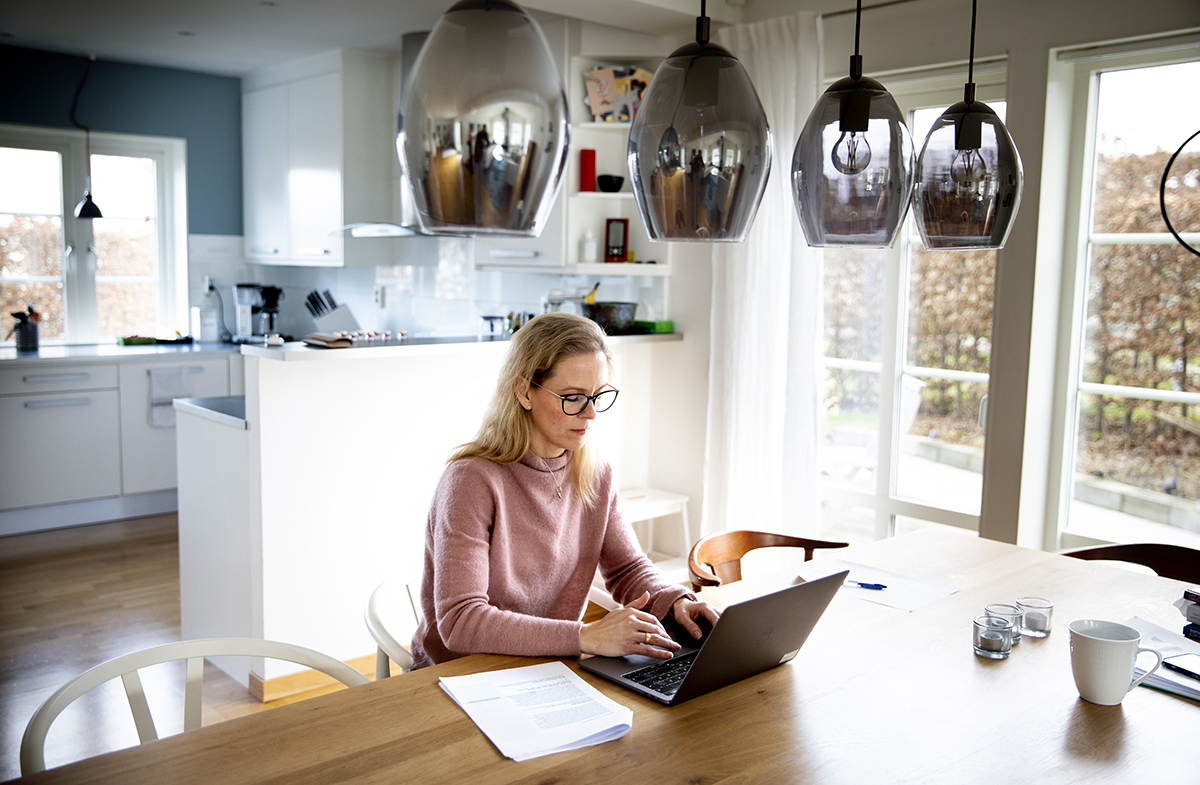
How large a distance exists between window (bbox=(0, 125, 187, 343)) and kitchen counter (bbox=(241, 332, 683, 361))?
9.64 feet

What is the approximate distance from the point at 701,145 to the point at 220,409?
2.54 metres

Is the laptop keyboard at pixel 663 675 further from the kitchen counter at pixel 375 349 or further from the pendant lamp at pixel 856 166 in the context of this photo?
the kitchen counter at pixel 375 349

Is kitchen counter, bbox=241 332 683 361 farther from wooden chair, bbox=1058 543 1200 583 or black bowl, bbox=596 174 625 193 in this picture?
Answer: wooden chair, bbox=1058 543 1200 583

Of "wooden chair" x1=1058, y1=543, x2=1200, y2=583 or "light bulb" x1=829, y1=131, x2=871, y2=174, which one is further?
"wooden chair" x1=1058, y1=543, x2=1200, y2=583

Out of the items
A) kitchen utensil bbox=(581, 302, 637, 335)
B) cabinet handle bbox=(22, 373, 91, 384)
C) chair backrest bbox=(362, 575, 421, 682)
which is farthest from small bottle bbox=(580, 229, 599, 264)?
cabinet handle bbox=(22, 373, 91, 384)

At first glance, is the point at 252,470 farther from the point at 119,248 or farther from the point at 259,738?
the point at 119,248

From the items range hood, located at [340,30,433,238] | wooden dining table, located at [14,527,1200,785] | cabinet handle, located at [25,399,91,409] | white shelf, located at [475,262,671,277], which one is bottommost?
wooden dining table, located at [14,527,1200,785]

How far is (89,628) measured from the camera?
365 centimetres

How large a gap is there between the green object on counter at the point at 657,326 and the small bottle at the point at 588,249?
1.13ft

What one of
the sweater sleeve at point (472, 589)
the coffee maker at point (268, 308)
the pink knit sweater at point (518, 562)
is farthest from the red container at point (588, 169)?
the coffee maker at point (268, 308)

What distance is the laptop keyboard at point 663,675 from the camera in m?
1.49

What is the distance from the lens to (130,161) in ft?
18.5

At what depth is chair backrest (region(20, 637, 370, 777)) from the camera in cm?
140

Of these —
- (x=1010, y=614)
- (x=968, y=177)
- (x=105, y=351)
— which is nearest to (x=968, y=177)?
(x=968, y=177)
